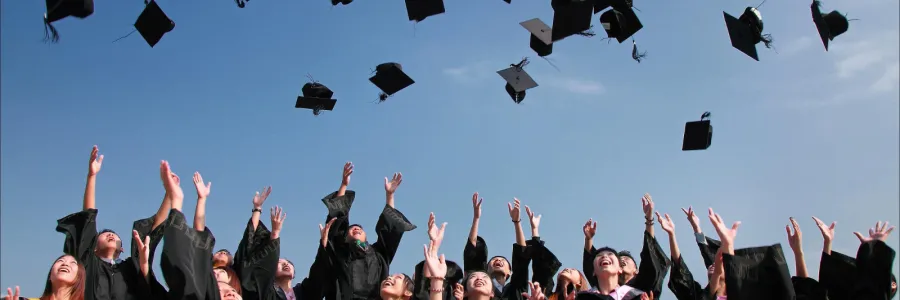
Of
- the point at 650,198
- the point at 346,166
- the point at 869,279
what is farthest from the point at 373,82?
the point at 869,279

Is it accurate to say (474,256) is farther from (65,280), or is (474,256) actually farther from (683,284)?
(65,280)

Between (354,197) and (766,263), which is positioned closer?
(766,263)

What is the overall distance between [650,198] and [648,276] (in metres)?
0.56

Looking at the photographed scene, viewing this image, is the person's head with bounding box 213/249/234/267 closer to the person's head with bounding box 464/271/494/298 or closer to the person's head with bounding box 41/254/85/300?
the person's head with bounding box 41/254/85/300

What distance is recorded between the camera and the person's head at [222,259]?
5324mm

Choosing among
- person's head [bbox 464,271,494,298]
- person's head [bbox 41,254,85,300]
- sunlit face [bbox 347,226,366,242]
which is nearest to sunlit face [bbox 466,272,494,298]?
person's head [bbox 464,271,494,298]

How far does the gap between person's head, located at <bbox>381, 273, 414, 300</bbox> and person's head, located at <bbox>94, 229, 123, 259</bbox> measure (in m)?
1.58

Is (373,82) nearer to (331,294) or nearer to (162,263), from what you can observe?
(331,294)

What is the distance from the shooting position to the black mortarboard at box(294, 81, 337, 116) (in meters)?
6.48

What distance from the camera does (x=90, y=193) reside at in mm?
4871

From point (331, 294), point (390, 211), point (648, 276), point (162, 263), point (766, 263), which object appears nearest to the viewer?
point (162, 263)

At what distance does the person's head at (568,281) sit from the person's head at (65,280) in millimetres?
2865

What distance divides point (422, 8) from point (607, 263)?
225cm

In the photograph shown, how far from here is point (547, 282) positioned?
224 inches
